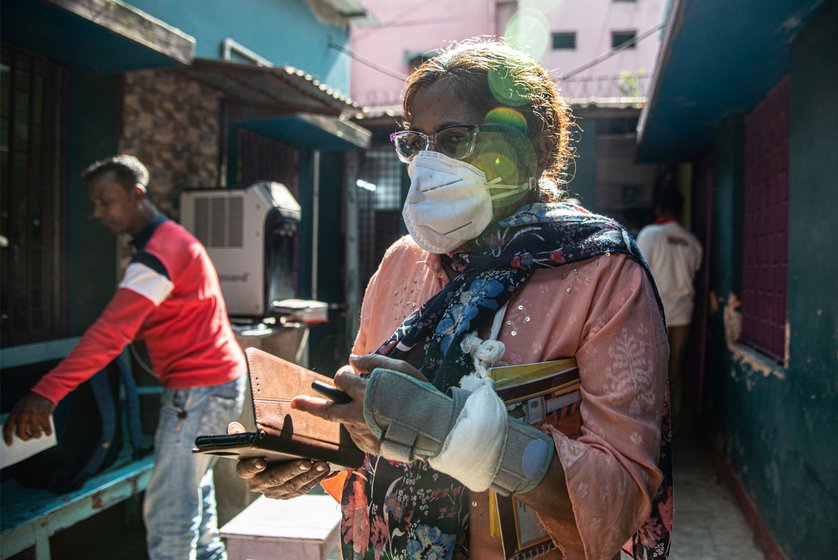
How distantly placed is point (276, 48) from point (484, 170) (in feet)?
23.4

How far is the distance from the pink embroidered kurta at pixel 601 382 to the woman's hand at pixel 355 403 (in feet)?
0.89

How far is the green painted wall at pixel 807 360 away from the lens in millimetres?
2857

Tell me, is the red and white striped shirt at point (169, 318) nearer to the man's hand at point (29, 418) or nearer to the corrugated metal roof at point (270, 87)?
the man's hand at point (29, 418)

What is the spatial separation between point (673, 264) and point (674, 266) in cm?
2

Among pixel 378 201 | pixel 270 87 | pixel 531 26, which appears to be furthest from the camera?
pixel 531 26

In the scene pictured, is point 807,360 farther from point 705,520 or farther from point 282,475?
point 282,475

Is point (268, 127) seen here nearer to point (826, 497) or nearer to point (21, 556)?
point (21, 556)

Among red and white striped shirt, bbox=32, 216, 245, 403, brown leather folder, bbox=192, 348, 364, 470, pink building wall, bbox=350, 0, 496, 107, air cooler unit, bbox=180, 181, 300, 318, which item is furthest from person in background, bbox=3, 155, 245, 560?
pink building wall, bbox=350, 0, 496, 107

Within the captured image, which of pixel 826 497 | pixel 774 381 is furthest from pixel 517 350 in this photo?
pixel 774 381

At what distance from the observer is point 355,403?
113 cm

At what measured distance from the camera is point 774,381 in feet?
12.7

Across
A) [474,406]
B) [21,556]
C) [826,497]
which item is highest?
[474,406]

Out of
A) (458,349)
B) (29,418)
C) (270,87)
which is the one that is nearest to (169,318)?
(29,418)

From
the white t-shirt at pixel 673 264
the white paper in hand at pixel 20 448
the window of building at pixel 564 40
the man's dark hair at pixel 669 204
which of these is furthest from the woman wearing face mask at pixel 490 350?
the window of building at pixel 564 40
